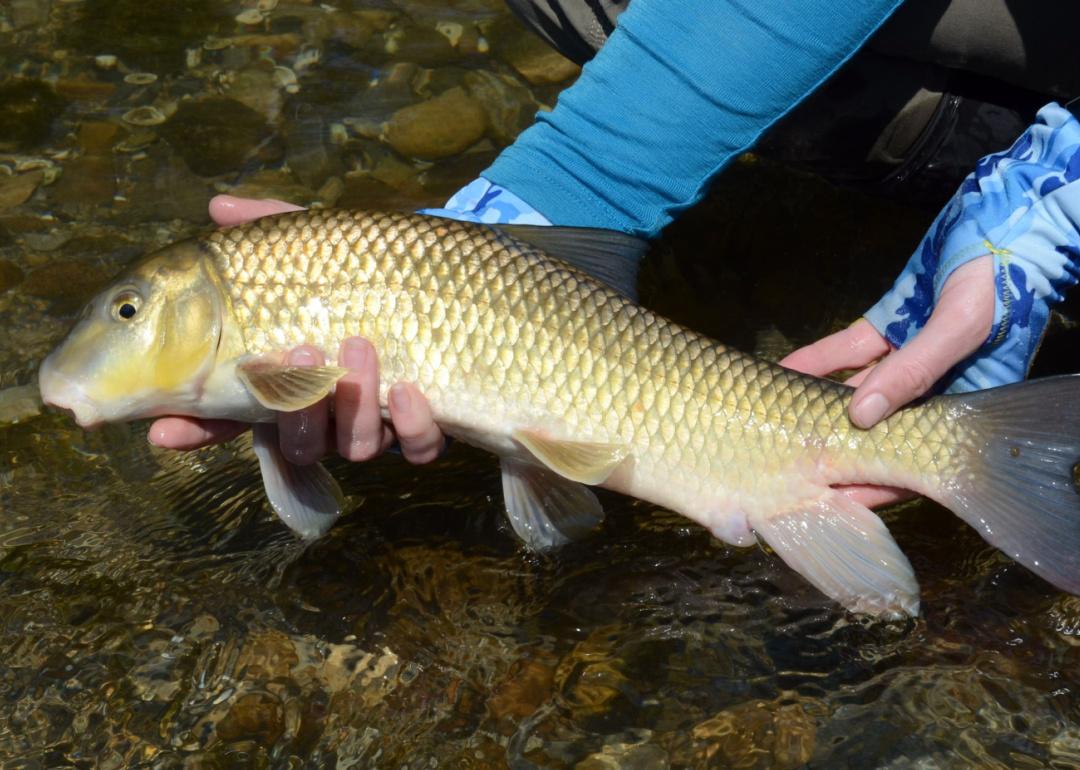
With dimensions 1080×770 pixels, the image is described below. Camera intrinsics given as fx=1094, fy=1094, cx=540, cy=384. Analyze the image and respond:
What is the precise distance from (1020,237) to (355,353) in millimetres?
1634

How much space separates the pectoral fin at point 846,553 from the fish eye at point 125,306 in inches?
59.8

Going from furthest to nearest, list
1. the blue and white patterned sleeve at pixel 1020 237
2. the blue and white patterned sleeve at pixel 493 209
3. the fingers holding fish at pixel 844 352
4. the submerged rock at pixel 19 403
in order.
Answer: the submerged rock at pixel 19 403 < the fingers holding fish at pixel 844 352 < the blue and white patterned sleeve at pixel 493 209 < the blue and white patterned sleeve at pixel 1020 237

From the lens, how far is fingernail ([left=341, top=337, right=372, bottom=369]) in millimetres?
2484

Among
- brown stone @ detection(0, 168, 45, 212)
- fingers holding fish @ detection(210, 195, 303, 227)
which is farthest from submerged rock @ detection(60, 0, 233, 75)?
fingers holding fish @ detection(210, 195, 303, 227)

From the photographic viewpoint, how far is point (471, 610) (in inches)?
108

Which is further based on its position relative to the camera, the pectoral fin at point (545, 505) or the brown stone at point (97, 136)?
the brown stone at point (97, 136)

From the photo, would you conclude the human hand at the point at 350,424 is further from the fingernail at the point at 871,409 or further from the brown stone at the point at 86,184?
the brown stone at the point at 86,184

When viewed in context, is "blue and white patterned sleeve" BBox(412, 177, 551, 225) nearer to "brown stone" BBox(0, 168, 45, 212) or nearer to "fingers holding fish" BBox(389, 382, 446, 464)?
"fingers holding fish" BBox(389, 382, 446, 464)

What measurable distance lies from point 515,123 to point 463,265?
92.4 inches

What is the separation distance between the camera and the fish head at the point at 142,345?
249 centimetres

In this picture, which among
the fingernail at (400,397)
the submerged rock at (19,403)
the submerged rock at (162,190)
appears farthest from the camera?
the submerged rock at (162,190)

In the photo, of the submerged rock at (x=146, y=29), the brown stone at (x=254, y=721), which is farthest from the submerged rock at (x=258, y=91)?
the brown stone at (x=254, y=721)

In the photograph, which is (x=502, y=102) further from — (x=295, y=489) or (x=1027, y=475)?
(x=1027, y=475)

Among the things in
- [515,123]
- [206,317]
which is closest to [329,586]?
[206,317]
